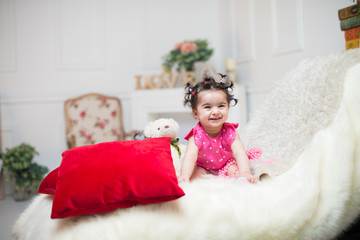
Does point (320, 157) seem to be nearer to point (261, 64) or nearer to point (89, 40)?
point (261, 64)

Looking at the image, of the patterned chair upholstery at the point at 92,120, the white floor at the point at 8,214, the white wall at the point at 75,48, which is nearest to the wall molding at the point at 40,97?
the white wall at the point at 75,48

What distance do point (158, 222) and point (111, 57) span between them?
9.25 ft

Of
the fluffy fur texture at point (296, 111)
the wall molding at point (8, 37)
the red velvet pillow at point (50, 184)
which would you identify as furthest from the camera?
the wall molding at point (8, 37)

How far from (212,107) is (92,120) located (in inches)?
88.4

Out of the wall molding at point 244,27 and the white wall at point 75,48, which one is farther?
the white wall at point 75,48

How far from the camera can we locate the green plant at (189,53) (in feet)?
10.00

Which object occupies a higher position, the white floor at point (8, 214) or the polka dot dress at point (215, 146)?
the polka dot dress at point (215, 146)

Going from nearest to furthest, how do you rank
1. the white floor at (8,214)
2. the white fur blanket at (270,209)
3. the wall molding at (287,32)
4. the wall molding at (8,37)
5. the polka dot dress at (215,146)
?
the white fur blanket at (270,209) < the polka dot dress at (215,146) < the white floor at (8,214) < the wall molding at (287,32) < the wall molding at (8,37)

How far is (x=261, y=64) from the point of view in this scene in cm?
287

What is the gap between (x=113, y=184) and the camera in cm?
96

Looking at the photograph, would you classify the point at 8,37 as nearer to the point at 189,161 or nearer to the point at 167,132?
the point at 167,132

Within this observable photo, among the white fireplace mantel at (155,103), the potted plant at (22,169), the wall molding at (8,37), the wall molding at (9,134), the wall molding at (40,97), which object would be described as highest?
the wall molding at (8,37)

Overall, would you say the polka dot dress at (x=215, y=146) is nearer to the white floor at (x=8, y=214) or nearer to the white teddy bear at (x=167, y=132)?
the white teddy bear at (x=167, y=132)

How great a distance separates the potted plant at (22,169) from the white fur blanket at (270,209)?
88.9 inches
